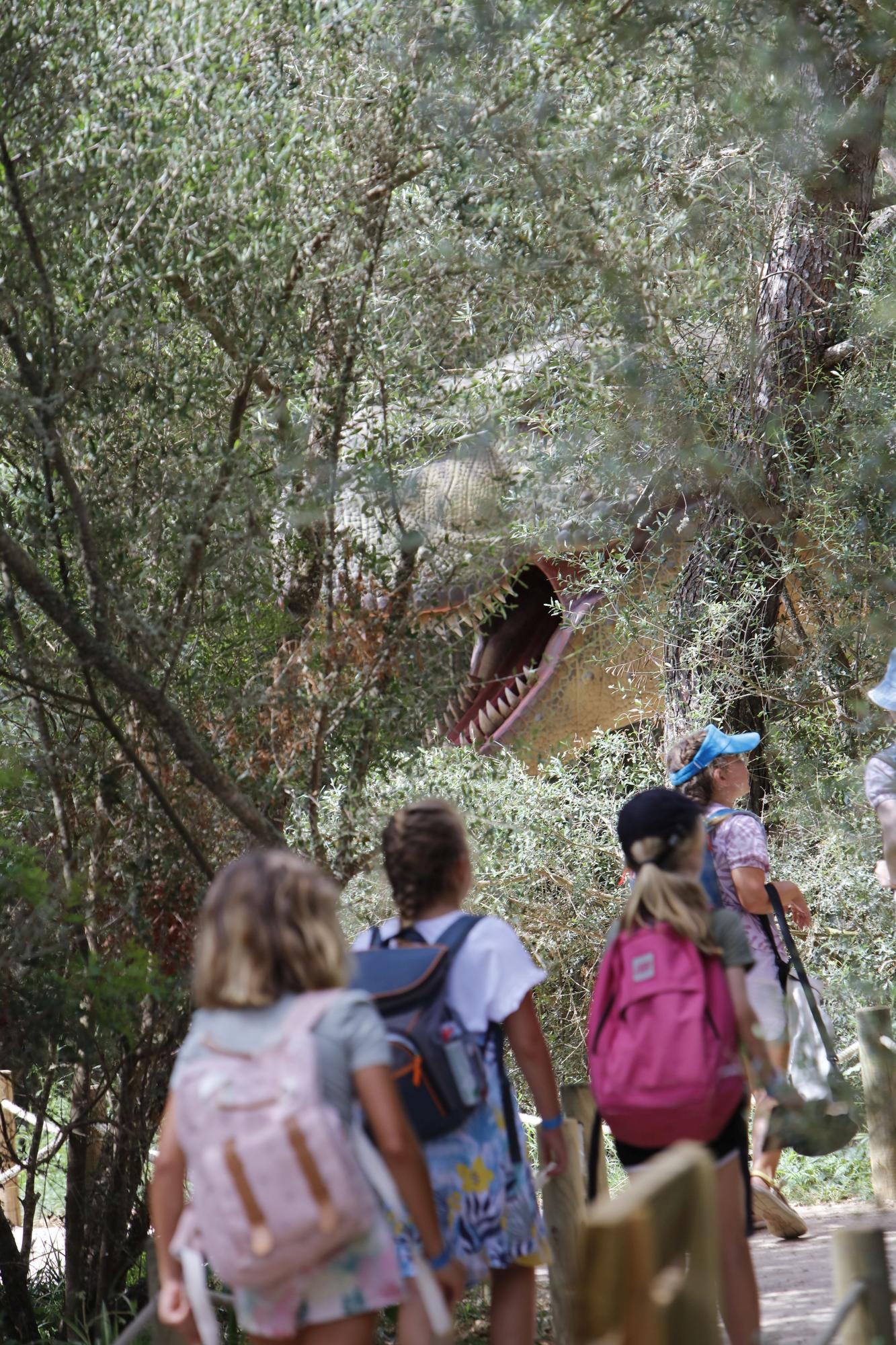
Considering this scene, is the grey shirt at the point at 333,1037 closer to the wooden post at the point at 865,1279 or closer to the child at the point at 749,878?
the wooden post at the point at 865,1279

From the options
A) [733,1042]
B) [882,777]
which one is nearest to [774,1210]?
[882,777]

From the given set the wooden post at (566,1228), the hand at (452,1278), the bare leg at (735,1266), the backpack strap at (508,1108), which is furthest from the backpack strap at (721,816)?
the hand at (452,1278)

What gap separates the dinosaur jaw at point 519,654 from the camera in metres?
8.68

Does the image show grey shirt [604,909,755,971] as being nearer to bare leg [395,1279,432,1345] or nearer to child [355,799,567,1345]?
child [355,799,567,1345]

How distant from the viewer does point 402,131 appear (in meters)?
5.56

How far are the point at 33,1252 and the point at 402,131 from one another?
6.60 m

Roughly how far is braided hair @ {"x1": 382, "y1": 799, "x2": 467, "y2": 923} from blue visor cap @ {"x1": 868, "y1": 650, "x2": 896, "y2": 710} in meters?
1.88

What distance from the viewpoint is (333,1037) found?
245 cm

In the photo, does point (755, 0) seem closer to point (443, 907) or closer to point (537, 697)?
point (443, 907)

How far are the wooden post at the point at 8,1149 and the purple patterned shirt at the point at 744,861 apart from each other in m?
2.56

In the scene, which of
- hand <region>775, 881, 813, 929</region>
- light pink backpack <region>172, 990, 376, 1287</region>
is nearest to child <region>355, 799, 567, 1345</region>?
light pink backpack <region>172, 990, 376, 1287</region>

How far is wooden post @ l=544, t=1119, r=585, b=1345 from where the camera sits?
4109 millimetres

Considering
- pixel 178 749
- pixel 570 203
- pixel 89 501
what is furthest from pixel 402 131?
pixel 178 749

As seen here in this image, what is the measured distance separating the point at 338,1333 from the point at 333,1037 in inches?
21.0
